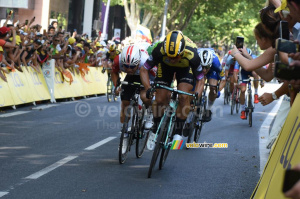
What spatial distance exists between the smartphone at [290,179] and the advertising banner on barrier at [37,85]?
50.7 ft

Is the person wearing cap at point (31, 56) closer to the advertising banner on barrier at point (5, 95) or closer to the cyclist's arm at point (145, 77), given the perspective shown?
the advertising banner on barrier at point (5, 95)

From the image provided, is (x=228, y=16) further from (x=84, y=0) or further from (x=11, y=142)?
(x=11, y=142)

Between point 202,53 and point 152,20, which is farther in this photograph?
point 152,20

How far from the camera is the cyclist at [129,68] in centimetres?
912

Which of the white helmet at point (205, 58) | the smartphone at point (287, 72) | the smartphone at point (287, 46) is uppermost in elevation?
the smartphone at point (287, 46)

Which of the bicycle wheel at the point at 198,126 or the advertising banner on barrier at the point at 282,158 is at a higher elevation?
the advertising banner on barrier at the point at 282,158

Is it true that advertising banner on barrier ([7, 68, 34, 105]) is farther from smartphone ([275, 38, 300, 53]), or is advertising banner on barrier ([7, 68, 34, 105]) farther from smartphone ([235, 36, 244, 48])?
smartphone ([275, 38, 300, 53])

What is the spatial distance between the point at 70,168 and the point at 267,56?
3.69 metres

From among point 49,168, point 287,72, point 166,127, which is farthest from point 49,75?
point 287,72

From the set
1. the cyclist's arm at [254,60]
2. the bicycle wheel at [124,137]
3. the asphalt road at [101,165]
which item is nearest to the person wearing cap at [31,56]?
the asphalt road at [101,165]

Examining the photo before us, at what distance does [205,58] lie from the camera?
11266 mm

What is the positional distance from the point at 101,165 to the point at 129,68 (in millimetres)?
1422

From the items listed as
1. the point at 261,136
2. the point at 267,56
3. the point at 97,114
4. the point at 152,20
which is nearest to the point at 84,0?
the point at 152,20

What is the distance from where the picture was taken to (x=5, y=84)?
15930 mm
